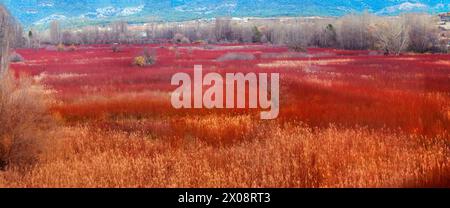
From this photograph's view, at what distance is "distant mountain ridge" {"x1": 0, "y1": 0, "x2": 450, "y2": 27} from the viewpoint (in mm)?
63681

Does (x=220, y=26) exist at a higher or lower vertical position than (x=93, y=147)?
higher

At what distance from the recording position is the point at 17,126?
24.9ft

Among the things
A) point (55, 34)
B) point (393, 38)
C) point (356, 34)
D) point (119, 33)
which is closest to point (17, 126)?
point (393, 38)

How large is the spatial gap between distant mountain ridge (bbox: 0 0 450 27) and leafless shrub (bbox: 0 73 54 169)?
48.1 meters

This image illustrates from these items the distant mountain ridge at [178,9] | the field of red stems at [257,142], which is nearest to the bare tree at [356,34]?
the distant mountain ridge at [178,9]

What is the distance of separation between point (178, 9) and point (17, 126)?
571 feet

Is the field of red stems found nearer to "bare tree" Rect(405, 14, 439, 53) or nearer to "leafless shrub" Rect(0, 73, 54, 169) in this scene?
"leafless shrub" Rect(0, 73, 54, 169)

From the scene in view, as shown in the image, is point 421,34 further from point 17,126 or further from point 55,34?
point 55,34

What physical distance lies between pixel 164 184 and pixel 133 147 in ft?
8.31

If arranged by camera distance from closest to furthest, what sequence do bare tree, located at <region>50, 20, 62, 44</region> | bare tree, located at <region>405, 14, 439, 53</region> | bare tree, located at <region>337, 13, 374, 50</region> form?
bare tree, located at <region>405, 14, 439, 53</region> → bare tree, located at <region>337, 13, 374, 50</region> → bare tree, located at <region>50, 20, 62, 44</region>

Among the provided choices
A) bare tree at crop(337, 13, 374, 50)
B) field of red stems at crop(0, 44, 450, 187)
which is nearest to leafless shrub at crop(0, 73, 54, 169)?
field of red stems at crop(0, 44, 450, 187)
